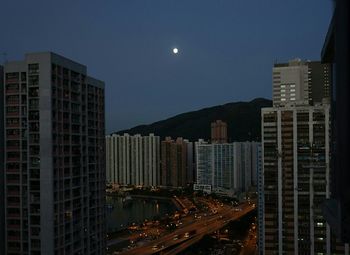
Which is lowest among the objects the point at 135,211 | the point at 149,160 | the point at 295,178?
the point at 135,211

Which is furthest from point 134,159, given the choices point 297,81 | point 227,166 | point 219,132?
point 297,81

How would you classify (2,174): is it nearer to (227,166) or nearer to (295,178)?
(295,178)

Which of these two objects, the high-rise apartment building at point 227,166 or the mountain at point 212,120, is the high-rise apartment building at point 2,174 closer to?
the high-rise apartment building at point 227,166

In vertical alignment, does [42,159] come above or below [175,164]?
above

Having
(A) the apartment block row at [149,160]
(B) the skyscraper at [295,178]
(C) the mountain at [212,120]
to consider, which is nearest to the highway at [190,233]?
(B) the skyscraper at [295,178]

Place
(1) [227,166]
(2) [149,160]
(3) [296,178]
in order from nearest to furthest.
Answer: (3) [296,178] → (1) [227,166] → (2) [149,160]

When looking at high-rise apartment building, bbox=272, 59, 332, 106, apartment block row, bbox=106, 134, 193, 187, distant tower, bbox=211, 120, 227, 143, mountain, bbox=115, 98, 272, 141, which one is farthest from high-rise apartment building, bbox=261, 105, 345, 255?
mountain, bbox=115, 98, 272, 141

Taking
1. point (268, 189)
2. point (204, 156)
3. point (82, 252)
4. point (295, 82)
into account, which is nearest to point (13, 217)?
point (82, 252)
